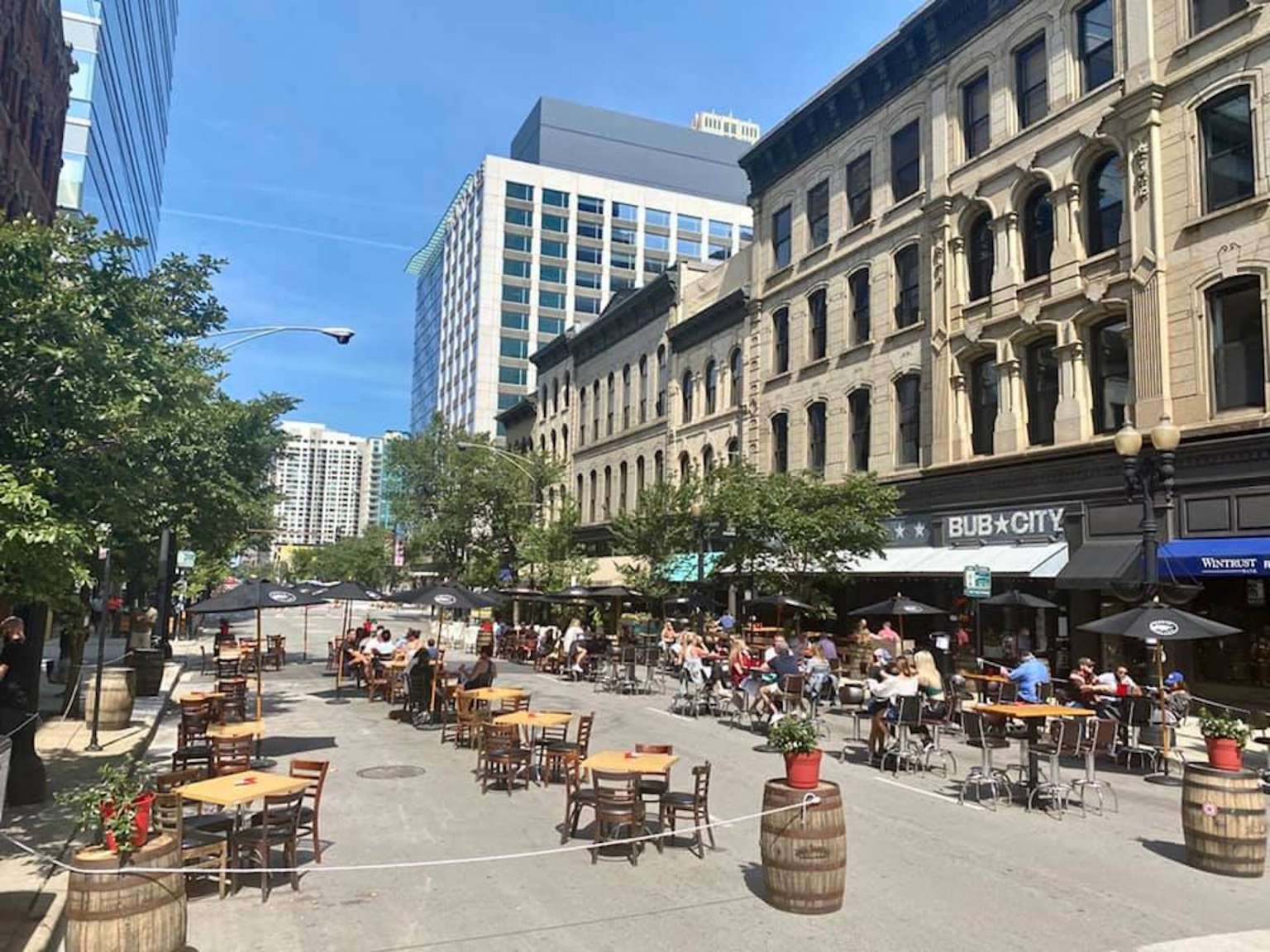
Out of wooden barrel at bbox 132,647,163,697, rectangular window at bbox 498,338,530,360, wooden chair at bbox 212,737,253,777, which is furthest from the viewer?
rectangular window at bbox 498,338,530,360

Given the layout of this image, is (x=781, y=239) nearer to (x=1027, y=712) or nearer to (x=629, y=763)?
(x=1027, y=712)

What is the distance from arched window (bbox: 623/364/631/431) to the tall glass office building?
21190 mm

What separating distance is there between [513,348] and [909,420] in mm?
73846

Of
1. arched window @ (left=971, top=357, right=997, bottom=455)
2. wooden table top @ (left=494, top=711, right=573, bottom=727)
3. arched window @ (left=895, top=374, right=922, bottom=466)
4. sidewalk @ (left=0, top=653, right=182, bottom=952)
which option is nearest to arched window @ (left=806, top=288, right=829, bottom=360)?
arched window @ (left=895, top=374, right=922, bottom=466)

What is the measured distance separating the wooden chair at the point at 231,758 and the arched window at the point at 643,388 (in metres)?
33.0

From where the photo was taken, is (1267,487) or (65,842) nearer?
(65,842)

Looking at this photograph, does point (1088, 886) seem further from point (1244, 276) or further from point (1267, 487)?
point (1244, 276)

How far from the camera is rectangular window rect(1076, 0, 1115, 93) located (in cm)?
2180

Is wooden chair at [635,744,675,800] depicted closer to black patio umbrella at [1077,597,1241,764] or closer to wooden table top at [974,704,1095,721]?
wooden table top at [974,704,1095,721]

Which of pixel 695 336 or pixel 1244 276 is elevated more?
pixel 695 336

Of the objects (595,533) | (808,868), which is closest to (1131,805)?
(808,868)

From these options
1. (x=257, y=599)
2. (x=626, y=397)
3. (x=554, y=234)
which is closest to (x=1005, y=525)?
(x=257, y=599)

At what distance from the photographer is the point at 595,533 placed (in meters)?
47.2

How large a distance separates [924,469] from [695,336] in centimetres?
1527
